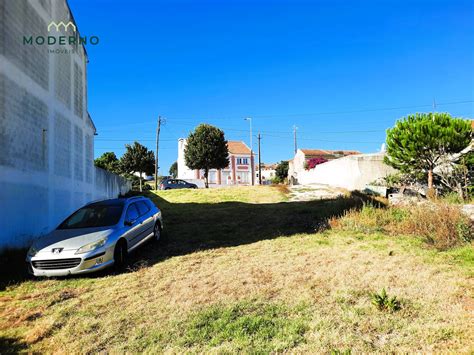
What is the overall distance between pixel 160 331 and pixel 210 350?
841 millimetres

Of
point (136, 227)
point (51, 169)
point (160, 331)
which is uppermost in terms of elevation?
point (51, 169)

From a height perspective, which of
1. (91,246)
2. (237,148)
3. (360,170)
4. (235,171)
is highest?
(237,148)

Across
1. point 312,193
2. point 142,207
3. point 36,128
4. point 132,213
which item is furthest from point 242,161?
point 132,213

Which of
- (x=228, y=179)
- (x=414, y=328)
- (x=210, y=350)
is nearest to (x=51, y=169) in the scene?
(x=210, y=350)

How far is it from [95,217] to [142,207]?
4.80 feet

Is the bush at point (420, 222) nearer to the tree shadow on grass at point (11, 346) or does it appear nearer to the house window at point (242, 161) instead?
the tree shadow on grass at point (11, 346)

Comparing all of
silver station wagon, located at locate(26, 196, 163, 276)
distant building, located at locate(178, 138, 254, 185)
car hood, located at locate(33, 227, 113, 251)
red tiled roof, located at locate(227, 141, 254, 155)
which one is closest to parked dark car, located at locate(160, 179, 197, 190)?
distant building, located at locate(178, 138, 254, 185)

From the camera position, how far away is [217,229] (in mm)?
12055

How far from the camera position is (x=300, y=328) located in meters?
4.14

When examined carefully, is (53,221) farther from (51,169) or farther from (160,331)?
(160,331)

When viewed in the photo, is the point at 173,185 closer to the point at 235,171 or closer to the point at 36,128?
the point at 36,128

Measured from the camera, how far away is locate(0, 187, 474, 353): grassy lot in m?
Answer: 3.90

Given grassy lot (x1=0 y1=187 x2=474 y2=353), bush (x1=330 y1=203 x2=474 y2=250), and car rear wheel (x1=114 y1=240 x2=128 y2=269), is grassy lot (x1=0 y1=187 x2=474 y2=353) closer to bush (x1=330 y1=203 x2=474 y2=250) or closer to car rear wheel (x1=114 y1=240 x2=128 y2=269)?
car rear wheel (x1=114 y1=240 x2=128 y2=269)

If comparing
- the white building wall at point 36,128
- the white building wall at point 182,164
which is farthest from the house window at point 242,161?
the white building wall at point 36,128
